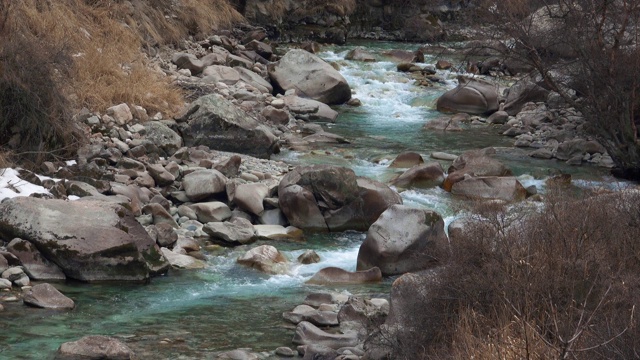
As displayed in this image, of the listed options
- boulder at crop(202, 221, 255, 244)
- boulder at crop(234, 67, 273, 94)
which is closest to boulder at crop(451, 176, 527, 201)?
boulder at crop(202, 221, 255, 244)

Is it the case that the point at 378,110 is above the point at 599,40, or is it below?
below

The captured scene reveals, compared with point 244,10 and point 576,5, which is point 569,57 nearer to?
point 576,5

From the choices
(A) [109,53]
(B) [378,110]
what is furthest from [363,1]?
(A) [109,53]

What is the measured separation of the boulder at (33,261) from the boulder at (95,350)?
2122mm

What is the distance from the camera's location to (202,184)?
39.4 feet

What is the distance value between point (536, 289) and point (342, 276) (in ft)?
11.2

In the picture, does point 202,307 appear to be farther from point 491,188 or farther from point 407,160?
point 407,160

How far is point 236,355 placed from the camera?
288 inches

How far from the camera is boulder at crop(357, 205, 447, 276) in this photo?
9.99 m

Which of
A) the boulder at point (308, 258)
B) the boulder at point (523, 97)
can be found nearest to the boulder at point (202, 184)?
the boulder at point (308, 258)

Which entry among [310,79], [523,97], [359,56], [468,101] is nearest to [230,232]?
[310,79]

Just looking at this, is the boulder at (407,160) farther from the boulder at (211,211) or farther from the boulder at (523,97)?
the boulder at (523,97)

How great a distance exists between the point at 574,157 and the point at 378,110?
5.40 m

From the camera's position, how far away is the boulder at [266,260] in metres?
10.0
